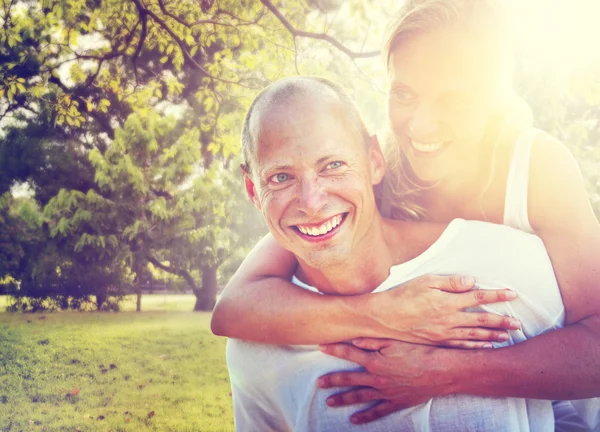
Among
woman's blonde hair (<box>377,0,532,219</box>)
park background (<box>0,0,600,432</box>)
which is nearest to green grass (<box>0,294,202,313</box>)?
park background (<box>0,0,600,432</box>)

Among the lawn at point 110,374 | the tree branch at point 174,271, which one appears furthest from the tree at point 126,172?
the lawn at point 110,374

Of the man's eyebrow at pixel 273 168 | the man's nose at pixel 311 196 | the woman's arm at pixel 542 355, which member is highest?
the man's eyebrow at pixel 273 168

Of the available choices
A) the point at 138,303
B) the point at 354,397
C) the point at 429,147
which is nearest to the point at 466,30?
the point at 429,147

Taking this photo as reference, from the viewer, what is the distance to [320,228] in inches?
82.3

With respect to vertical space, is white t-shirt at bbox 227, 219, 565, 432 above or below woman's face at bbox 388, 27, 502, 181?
below

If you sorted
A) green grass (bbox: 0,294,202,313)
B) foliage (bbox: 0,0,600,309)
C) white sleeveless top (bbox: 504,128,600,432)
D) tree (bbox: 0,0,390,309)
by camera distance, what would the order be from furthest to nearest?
1. green grass (bbox: 0,294,202,313)
2. tree (bbox: 0,0,390,309)
3. foliage (bbox: 0,0,600,309)
4. white sleeveless top (bbox: 504,128,600,432)

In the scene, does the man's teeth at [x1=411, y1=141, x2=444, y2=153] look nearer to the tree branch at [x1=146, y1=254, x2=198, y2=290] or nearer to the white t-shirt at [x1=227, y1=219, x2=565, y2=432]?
the white t-shirt at [x1=227, y1=219, x2=565, y2=432]

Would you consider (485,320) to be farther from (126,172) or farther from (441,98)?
(126,172)

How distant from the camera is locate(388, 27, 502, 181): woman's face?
239 cm

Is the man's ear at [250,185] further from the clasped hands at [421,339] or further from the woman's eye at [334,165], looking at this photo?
the clasped hands at [421,339]

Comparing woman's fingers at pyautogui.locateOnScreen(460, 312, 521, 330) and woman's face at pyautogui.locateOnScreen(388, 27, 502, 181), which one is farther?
woman's face at pyautogui.locateOnScreen(388, 27, 502, 181)

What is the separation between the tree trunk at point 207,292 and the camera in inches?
435

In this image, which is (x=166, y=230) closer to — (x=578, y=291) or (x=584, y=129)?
(x=584, y=129)

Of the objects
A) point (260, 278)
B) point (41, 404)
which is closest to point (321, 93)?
point (260, 278)
